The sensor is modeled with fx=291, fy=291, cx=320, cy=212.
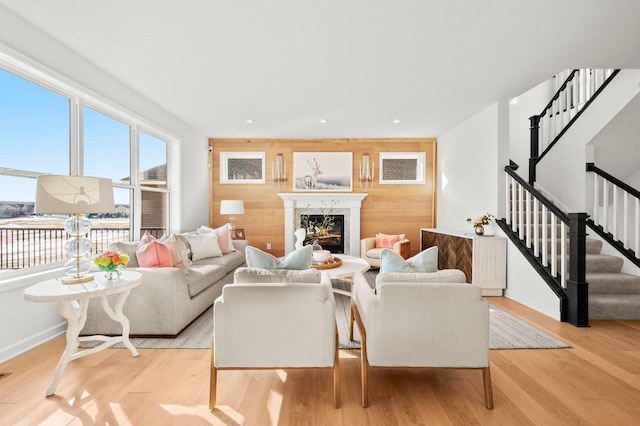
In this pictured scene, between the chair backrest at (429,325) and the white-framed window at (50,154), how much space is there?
305 centimetres

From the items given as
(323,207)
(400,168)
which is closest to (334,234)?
(323,207)

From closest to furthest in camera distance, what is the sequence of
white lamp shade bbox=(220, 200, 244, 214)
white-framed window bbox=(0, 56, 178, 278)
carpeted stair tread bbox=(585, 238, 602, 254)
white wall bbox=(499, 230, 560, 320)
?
white-framed window bbox=(0, 56, 178, 278), white wall bbox=(499, 230, 560, 320), carpeted stair tread bbox=(585, 238, 602, 254), white lamp shade bbox=(220, 200, 244, 214)

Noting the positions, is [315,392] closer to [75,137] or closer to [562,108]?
[75,137]

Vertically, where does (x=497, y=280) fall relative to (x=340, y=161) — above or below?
below

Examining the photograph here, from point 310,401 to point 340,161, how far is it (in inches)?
188

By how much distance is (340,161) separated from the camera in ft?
19.7

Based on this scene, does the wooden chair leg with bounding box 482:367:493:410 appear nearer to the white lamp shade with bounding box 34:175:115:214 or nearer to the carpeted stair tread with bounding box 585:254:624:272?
the white lamp shade with bounding box 34:175:115:214

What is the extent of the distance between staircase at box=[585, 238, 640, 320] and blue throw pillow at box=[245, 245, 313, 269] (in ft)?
10.7

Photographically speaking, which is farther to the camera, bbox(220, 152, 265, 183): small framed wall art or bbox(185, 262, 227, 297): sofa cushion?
bbox(220, 152, 265, 183): small framed wall art

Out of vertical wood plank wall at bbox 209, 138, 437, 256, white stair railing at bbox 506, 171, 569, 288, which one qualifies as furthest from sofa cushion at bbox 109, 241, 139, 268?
white stair railing at bbox 506, 171, 569, 288

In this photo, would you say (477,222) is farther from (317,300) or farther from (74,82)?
(74,82)

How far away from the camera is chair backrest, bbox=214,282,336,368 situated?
5.72 ft

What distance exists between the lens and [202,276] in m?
3.19

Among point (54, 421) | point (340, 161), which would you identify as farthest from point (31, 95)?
point (340, 161)
